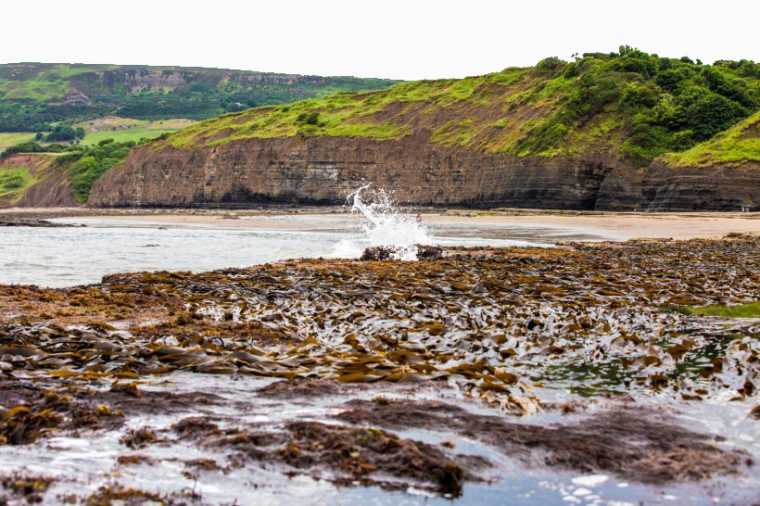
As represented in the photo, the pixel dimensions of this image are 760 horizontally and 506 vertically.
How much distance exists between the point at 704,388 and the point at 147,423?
5.27 metres

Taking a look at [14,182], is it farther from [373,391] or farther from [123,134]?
[373,391]

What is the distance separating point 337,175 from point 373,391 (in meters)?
79.1

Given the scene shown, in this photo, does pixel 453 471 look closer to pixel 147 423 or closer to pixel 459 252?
pixel 147 423

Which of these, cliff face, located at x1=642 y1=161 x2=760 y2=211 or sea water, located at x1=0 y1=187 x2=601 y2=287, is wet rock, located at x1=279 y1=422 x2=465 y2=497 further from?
cliff face, located at x1=642 y1=161 x2=760 y2=211

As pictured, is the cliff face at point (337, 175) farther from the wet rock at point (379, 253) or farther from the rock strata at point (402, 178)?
the wet rock at point (379, 253)

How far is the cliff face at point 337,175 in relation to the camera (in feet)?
209

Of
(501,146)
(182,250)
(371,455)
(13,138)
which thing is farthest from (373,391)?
(13,138)

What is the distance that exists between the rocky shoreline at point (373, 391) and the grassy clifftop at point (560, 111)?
167 feet

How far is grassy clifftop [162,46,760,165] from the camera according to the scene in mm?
61188

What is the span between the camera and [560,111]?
68.8 m

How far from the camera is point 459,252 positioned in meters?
23.8

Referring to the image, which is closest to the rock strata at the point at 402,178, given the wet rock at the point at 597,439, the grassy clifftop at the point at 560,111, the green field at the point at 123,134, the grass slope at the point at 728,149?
the grass slope at the point at 728,149

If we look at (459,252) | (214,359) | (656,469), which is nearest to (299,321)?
(214,359)

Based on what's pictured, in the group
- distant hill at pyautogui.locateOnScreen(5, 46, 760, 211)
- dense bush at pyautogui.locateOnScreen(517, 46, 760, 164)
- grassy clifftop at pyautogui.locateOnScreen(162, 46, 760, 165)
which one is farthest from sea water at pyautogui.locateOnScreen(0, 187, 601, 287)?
grassy clifftop at pyautogui.locateOnScreen(162, 46, 760, 165)
